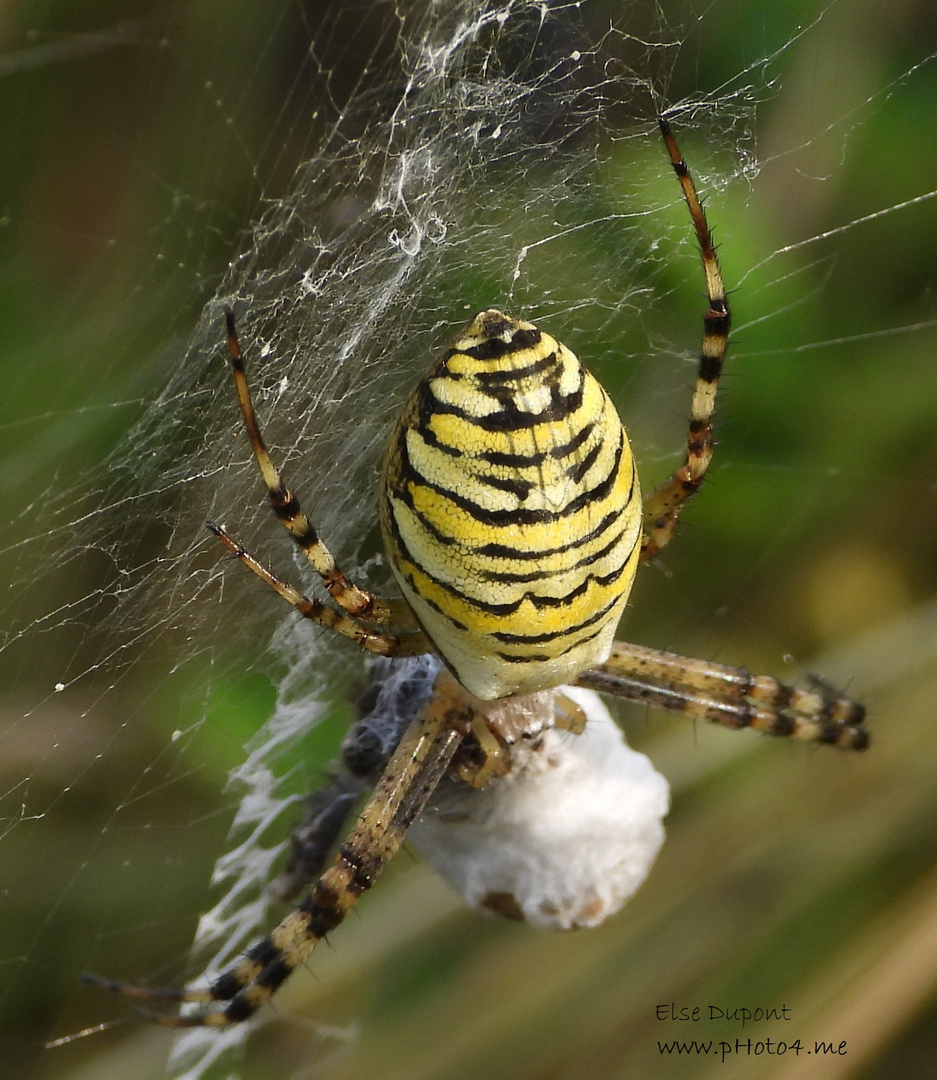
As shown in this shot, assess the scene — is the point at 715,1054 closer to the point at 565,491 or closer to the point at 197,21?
the point at 565,491

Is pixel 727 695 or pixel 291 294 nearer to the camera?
pixel 291 294

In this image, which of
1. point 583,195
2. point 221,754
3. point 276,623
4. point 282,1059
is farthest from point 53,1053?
point 583,195

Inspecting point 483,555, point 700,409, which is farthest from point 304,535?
point 700,409

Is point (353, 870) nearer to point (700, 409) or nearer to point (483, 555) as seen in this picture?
point (483, 555)

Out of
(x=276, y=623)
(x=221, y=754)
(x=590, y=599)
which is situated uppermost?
(x=590, y=599)

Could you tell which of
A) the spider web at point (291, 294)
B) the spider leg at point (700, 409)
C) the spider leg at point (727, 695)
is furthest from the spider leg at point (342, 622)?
the spider leg at point (727, 695)

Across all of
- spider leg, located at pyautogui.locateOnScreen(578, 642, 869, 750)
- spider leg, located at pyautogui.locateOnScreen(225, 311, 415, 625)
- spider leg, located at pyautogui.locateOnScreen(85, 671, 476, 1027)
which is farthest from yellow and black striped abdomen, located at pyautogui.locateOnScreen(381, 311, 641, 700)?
spider leg, located at pyautogui.locateOnScreen(578, 642, 869, 750)
